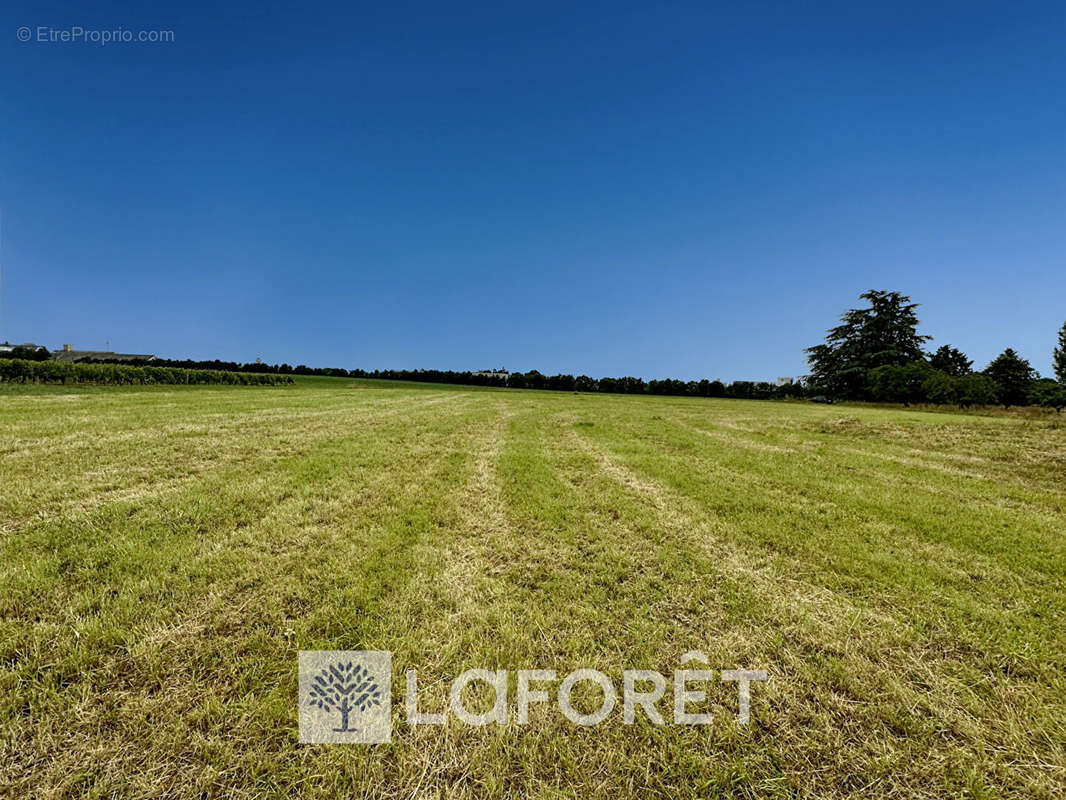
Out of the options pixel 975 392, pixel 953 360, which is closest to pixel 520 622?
pixel 975 392

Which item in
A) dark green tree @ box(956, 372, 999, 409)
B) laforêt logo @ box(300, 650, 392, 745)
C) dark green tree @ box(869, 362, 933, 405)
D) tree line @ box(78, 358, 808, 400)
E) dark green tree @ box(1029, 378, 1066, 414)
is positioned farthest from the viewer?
tree line @ box(78, 358, 808, 400)

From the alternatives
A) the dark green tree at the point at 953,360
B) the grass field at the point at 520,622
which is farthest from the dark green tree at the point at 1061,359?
the grass field at the point at 520,622

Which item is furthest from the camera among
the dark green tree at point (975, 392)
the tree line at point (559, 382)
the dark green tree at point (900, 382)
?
the tree line at point (559, 382)

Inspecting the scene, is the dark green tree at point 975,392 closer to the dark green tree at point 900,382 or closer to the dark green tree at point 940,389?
the dark green tree at point 940,389

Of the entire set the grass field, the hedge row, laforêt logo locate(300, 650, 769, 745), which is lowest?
laforêt logo locate(300, 650, 769, 745)

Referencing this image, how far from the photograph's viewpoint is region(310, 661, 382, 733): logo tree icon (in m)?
2.53

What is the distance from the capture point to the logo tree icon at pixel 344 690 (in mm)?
2525

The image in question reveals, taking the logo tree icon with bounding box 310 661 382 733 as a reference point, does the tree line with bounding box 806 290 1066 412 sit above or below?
above

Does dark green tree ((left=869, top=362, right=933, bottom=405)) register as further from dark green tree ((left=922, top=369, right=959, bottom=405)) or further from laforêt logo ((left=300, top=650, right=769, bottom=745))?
laforêt logo ((left=300, top=650, right=769, bottom=745))

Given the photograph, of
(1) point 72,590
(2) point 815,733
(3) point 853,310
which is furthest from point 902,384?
(1) point 72,590

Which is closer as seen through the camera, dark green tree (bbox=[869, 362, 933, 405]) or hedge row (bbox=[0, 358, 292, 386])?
hedge row (bbox=[0, 358, 292, 386])

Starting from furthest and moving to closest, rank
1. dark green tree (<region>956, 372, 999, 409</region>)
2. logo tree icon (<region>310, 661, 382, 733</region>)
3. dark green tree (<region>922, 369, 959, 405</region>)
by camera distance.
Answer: dark green tree (<region>922, 369, 959, 405</region>), dark green tree (<region>956, 372, 999, 409</region>), logo tree icon (<region>310, 661, 382, 733</region>)

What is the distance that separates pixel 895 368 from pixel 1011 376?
22.2 meters

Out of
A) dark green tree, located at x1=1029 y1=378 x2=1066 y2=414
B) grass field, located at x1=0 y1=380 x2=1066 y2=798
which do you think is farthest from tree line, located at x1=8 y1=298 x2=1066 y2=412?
grass field, located at x1=0 y1=380 x2=1066 y2=798
